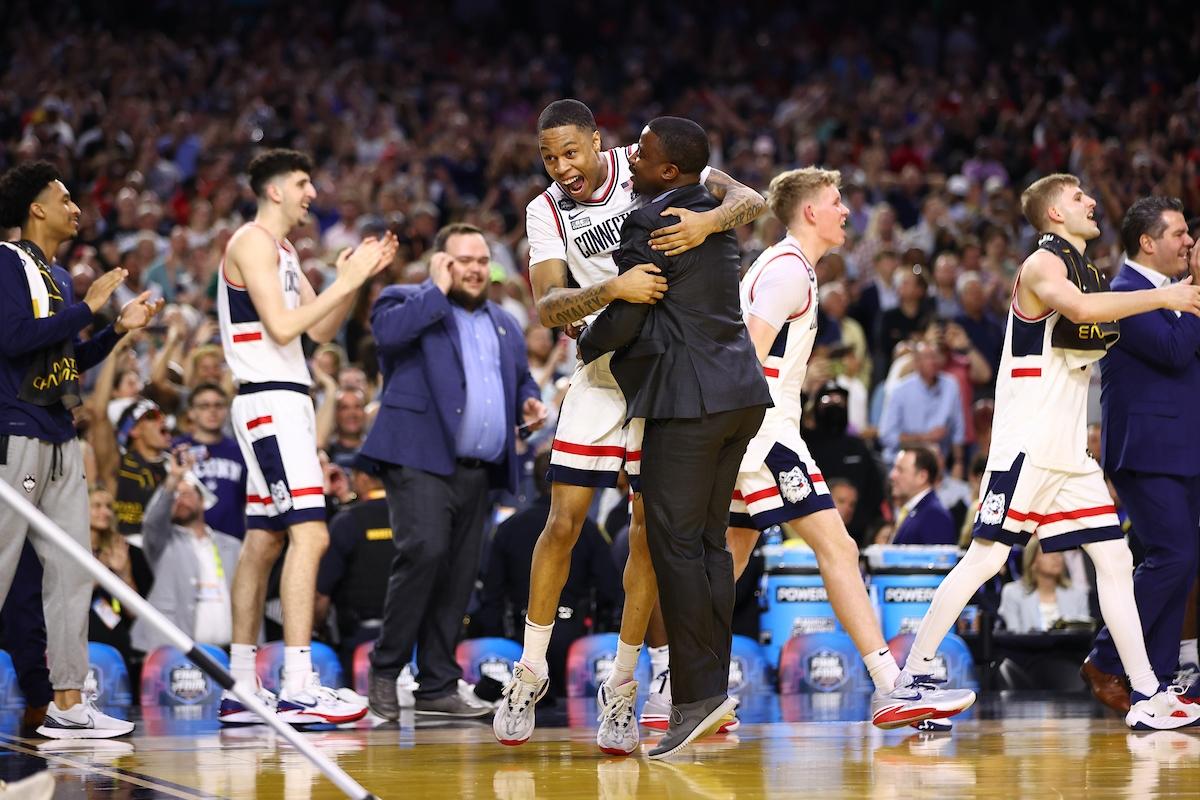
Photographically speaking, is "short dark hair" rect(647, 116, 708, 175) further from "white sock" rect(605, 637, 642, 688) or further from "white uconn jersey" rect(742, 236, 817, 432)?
"white sock" rect(605, 637, 642, 688)

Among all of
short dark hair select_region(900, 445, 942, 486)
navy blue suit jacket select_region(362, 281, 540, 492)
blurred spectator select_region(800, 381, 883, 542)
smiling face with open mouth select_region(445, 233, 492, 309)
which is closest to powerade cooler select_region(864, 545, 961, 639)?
short dark hair select_region(900, 445, 942, 486)

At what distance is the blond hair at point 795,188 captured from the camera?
730 cm

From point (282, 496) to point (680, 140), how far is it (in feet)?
9.22

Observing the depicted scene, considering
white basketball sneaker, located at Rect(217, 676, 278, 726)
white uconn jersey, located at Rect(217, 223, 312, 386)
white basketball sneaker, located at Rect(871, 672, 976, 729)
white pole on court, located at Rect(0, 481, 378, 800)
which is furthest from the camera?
white uconn jersey, located at Rect(217, 223, 312, 386)

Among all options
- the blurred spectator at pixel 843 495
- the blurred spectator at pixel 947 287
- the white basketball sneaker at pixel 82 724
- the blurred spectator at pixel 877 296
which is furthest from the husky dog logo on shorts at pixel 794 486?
the blurred spectator at pixel 947 287

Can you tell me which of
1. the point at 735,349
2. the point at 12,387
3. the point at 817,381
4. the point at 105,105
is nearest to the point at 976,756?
the point at 735,349

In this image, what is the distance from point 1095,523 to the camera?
7215 millimetres

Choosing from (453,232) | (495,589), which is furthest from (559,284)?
(495,589)

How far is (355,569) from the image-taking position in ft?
32.4

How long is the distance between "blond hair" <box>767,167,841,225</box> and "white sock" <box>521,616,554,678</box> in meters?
2.24

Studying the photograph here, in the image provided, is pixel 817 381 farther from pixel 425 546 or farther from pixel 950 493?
pixel 425 546

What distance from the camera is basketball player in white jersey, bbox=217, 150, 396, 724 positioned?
7492mm

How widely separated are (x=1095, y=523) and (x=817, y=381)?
5067mm

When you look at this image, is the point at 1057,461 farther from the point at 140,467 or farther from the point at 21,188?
the point at 140,467
